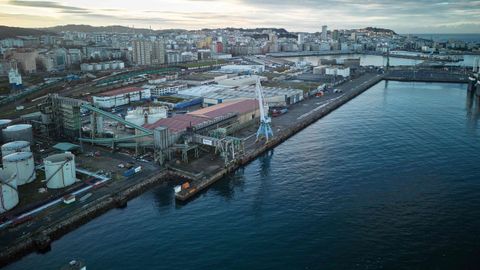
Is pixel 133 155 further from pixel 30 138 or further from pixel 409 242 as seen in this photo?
pixel 409 242

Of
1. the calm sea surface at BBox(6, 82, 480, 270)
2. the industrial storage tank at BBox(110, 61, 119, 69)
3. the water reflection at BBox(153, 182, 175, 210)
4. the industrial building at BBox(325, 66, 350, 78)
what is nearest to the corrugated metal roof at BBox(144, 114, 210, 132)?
the water reflection at BBox(153, 182, 175, 210)

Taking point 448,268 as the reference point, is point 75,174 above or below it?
above

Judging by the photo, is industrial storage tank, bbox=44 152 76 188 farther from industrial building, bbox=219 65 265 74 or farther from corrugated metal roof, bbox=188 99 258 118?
industrial building, bbox=219 65 265 74

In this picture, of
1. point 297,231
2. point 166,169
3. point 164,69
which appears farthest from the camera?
point 164,69

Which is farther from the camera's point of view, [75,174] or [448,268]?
[75,174]

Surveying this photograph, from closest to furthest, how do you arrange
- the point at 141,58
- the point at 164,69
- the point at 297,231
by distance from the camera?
the point at 297,231 → the point at 164,69 → the point at 141,58

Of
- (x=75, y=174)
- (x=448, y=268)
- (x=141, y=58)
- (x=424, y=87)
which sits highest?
(x=141, y=58)

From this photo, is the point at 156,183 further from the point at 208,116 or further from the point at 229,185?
the point at 208,116

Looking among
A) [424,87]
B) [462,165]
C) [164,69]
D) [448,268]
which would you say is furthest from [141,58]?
[448,268]
